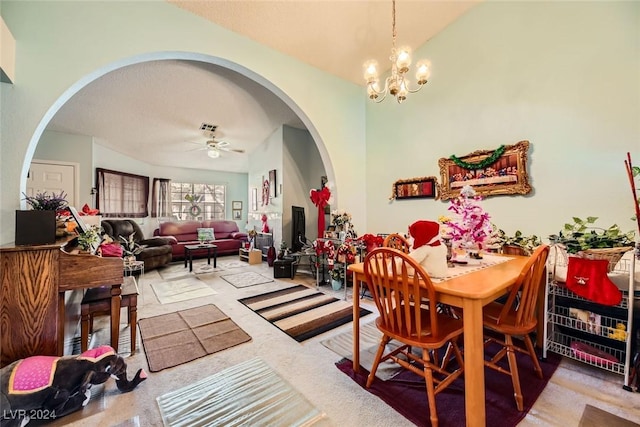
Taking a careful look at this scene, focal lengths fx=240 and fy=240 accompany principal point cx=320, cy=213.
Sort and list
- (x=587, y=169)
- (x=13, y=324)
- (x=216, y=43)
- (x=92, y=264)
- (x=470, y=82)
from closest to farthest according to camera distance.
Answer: (x=13, y=324) → (x=92, y=264) → (x=587, y=169) → (x=216, y=43) → (x=470, y=82)

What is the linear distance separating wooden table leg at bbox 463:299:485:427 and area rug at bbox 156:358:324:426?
31.1 inches

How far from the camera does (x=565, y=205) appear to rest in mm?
2373

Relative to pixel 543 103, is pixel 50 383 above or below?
below

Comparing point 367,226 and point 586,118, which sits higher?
point 586,118

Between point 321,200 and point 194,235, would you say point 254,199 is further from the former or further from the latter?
point 321,200

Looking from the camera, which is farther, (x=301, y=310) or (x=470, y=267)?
(x=301, y=310)

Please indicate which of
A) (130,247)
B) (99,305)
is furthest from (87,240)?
(130,247)

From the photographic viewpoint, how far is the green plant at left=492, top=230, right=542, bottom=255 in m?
2.38

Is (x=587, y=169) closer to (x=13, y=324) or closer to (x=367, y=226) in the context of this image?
(x=367, y=226)

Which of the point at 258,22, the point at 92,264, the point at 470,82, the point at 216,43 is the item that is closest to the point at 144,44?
the point at 216,43

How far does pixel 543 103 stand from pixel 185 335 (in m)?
4.30

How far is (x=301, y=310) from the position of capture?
287 cm

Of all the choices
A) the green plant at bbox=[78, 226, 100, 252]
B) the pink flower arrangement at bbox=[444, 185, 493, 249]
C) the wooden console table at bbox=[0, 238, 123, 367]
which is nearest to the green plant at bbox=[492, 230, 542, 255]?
the pink flower arrangement at bbox=[444, 185, 493, 249]

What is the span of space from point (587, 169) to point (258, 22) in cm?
377
